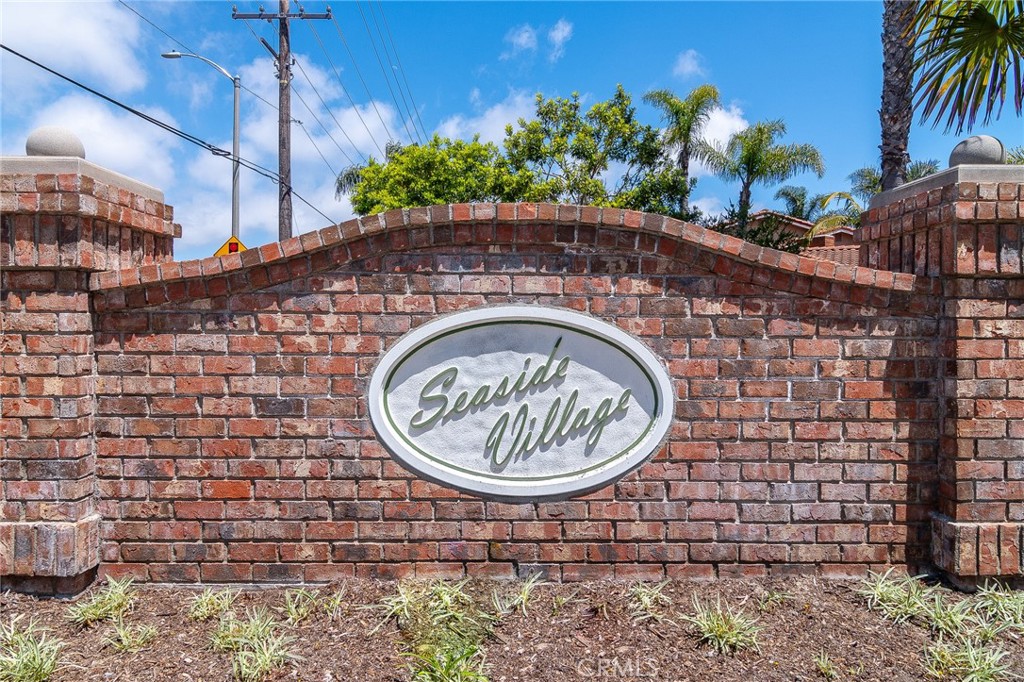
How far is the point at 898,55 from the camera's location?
8.45m

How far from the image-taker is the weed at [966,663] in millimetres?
3178

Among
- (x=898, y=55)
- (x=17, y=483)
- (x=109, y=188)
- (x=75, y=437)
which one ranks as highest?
(x=898, y=55)

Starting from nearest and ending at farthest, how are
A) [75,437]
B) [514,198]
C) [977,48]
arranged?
[75,437] → [977,48] → [514,198]

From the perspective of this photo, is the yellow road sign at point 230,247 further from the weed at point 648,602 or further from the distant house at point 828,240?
the weed at point 648,602

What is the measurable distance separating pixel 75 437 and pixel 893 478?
4.72 m

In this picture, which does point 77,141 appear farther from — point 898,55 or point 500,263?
point 898,55

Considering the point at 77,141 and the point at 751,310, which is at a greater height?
the point at 77,141

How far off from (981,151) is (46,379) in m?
5.49

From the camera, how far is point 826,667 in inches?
128

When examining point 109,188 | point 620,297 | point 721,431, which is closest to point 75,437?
point 109,188

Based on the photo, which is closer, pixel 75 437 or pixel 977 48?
pixel 75 437

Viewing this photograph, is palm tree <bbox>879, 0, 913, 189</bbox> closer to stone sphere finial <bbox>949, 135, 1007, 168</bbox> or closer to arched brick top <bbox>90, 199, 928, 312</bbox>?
stone sphere finial <bbox>949, 135, 1007, 168</bbox>

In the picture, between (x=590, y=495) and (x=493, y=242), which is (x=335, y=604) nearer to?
(x=590, y=495)

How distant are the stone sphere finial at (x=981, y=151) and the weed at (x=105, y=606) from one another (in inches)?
214
